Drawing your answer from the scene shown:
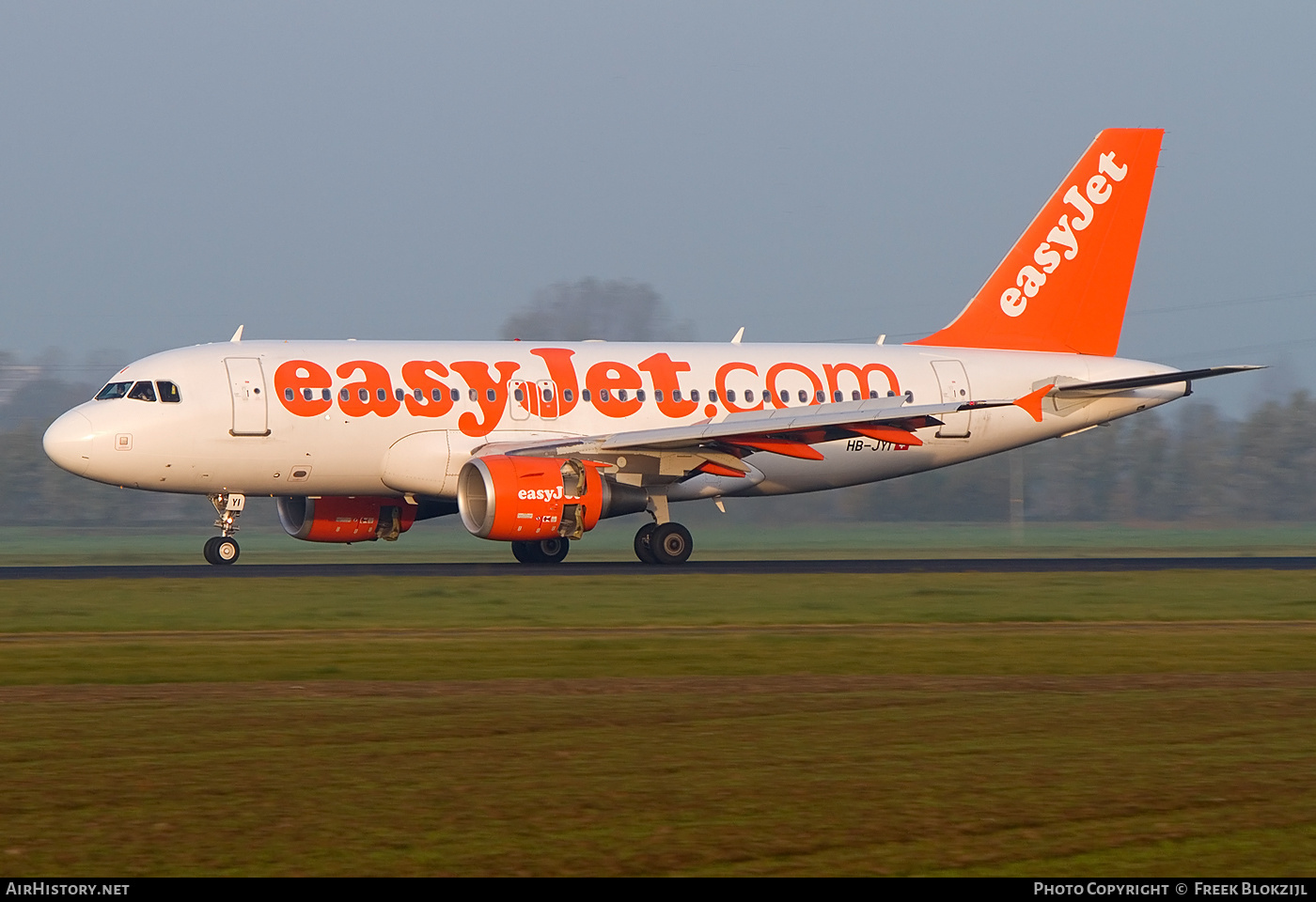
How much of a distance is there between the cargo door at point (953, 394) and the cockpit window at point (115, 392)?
15701mm

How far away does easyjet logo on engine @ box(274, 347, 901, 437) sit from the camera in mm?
29281

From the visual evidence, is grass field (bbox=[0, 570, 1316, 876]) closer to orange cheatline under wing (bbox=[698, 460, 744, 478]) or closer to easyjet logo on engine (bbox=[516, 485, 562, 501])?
easyjet logo on engine (bbox=[516, 485, 562, 501])

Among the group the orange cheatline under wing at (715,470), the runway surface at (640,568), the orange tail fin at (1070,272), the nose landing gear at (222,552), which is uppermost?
the orange tail fin at (1070,272)

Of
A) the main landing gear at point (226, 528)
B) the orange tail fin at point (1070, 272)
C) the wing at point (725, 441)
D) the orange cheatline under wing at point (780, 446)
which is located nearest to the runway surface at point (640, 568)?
the main landing gear at point (226, 528)

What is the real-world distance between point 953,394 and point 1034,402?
212cm

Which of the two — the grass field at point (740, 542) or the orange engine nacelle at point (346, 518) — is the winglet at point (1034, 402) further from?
the orange engine nacelle at point (346, 518)

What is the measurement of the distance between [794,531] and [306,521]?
19.3 metres

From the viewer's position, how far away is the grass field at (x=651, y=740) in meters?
7.91

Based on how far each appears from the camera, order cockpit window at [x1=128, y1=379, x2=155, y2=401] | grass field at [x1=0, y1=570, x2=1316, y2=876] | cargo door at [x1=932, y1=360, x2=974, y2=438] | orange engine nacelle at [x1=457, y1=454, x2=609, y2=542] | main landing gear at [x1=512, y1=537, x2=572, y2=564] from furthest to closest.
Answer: cargo door at [x1=932, y1=360, x2=974, y2=438] → main landing gear at [x1=512, y1=537, x2=572, y2=564] → cockpit window at [x1=128, y1=379, x2=155, y2=401] → orange engine nacelle at [x1=457, y1=454, x2=609, y2=542] → grass field at [x1=0, y1=570, x2=1316, y2=876]

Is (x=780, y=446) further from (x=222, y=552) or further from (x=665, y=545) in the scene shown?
(x=222, y=552)

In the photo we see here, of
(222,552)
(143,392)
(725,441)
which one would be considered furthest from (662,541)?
(143,392)

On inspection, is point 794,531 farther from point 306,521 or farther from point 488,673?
point 488,673

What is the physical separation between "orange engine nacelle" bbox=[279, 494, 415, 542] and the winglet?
39.1 ft

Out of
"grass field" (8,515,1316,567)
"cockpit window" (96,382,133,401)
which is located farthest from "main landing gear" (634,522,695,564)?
"cockpit window" (96,382,133,401)
